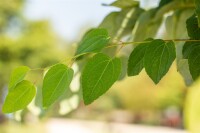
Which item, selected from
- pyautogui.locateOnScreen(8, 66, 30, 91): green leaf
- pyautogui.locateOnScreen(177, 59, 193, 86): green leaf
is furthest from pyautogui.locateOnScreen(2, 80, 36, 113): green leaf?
pyautogui.locateOnScreen(177, 59, 193, 86): green leaf

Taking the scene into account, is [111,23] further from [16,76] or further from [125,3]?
[16,76]

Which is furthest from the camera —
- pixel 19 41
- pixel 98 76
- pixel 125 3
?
pixel 19 41

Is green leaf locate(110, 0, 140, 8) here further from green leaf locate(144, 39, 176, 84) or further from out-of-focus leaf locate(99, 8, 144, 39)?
green leaf locate(144, 39, 176, 84)

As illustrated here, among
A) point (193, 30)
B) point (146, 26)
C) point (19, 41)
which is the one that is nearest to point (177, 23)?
point (146, 26)

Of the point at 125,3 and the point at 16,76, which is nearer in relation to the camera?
the point at 16,76

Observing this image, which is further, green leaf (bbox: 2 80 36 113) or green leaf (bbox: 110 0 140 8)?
green leaf (bbox: 110 0 140 8)

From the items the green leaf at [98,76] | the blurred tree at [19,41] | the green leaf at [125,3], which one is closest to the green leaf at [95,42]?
the green leaf at [98,76]

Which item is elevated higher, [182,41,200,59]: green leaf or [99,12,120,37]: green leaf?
[99,12,120,37]: green leaf

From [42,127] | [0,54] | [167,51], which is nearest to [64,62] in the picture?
[167,51]
